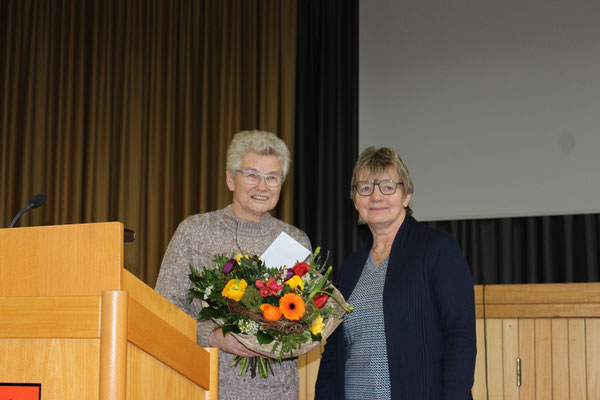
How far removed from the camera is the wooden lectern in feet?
4.04

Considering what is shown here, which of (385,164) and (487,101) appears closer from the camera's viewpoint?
(385,164)

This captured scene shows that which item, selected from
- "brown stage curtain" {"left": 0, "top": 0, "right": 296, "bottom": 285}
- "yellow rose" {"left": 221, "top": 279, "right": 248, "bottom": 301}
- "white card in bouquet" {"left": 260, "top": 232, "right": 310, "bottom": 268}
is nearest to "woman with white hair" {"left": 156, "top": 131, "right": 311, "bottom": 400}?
"white card in bouquet" {"left": 260, "top": 232, "right": 310, "bottom": 268}

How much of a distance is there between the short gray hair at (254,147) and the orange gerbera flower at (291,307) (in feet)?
2.63

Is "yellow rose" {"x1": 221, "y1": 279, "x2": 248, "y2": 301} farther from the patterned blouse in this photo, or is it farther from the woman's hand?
the patterned blouse

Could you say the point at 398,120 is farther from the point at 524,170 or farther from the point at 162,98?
the point at 162,98

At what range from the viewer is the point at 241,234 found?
2461 millimetres

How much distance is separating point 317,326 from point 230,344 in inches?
11.7

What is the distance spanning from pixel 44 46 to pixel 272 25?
2.06 meters

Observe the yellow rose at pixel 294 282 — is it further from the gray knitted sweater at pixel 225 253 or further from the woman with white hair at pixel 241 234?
the woman with white hair at pixel 241 234

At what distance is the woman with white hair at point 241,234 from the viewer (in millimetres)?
2262

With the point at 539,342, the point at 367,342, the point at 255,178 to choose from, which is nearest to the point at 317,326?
the point at 367,342

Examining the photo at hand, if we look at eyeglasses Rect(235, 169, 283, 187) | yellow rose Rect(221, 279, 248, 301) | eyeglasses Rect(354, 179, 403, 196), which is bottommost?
yellow rose Rect(221, 279, 248, 301)

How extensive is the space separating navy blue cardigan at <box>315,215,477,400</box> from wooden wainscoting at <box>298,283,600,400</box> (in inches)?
41.2

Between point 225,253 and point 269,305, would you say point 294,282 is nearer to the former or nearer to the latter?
point 269,305
